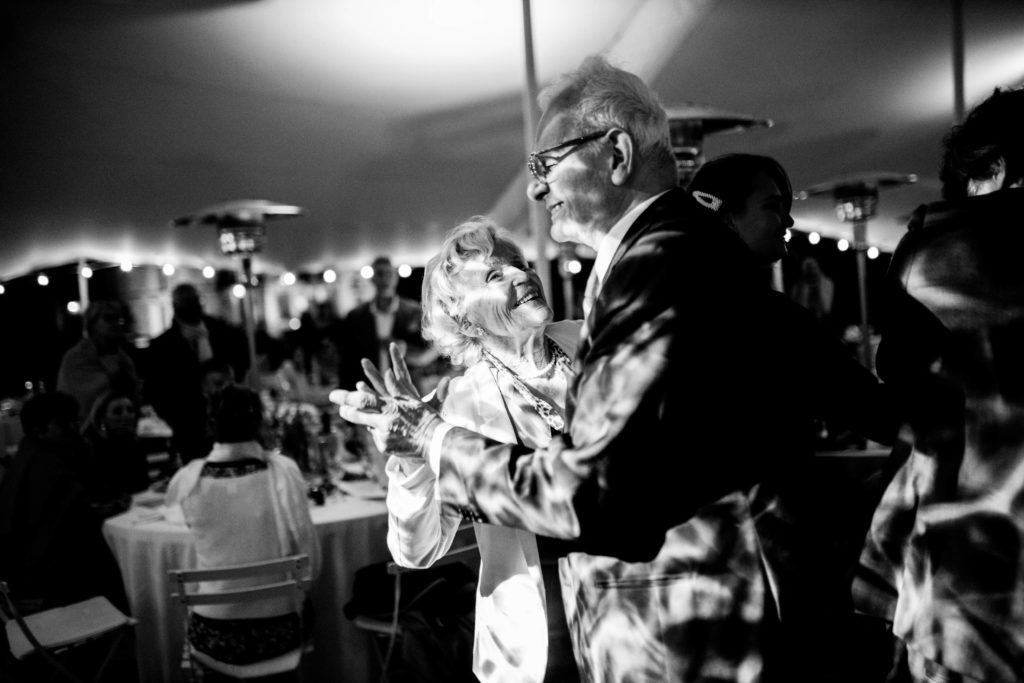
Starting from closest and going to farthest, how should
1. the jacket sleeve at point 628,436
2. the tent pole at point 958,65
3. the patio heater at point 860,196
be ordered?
the jacket sleeve at point 628,436
the tent pole at point 958,65
the patio heater at point 860,196

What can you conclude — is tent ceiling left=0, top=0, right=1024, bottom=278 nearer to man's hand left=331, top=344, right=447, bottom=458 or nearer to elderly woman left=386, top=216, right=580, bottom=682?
elderly woman left=386, top=216, right=580, bottom=682

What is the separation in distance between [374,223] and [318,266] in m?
1.77

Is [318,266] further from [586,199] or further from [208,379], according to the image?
[586,199]

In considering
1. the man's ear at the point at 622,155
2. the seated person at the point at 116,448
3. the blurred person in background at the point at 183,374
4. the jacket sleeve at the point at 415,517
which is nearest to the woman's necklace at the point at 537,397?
the jacket sleeve at the point at 415,517

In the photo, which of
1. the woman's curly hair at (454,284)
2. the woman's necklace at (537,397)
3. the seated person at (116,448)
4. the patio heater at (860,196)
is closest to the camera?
the woman's necklace at (537,397)

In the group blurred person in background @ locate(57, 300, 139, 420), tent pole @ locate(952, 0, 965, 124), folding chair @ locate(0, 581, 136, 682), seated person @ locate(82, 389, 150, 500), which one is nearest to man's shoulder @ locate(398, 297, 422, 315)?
blurred person in background @ locate(57, 300, 139, 420)

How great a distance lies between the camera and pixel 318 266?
11.9 meters

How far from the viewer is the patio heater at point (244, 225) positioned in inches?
186

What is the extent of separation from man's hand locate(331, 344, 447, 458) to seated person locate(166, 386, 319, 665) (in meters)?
1.91

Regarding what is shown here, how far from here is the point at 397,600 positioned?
2947 millimetres

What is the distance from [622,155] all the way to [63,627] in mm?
3173

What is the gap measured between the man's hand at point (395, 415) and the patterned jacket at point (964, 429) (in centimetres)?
76

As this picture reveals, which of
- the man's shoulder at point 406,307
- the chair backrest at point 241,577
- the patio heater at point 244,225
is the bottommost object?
the chair backrest at point 241,577

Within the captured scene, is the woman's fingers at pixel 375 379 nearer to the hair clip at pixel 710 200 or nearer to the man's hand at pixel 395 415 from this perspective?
the man's hand at pixel 395 415
